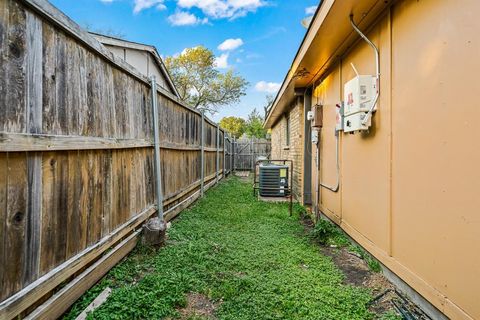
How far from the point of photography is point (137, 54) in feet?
32.4

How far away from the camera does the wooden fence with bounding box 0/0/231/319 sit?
1370 millimetres

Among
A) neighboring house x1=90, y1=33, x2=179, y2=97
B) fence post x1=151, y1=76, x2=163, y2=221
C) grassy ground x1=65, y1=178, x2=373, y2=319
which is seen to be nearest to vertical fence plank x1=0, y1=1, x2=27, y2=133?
grassy ground x1=65, y1=178, x2=373, y2=319

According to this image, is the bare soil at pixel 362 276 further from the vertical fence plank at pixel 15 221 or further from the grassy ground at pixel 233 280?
the vertical fence plank at pixel 15 221

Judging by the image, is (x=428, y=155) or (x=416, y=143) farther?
(x=416, y=143)

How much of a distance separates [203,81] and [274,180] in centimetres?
2078

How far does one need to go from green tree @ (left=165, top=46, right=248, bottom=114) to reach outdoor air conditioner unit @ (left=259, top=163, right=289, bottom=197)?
1882 cm

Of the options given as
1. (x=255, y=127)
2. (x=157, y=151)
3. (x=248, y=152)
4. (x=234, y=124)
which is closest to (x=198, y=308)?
(x=157, y=151)

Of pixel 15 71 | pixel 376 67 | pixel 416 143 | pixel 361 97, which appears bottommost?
pixel 416 143

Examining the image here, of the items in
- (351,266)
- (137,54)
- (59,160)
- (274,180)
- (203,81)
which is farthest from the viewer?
(203,81)

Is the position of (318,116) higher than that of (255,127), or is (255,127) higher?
(255,127)

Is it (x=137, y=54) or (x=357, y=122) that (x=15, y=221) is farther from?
(x=137, y=54)

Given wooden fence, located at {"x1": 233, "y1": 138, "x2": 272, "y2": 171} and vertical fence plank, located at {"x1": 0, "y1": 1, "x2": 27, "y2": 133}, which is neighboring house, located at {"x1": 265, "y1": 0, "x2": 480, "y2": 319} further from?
wooden fence, located at {"x1": 233, "y1": 138, "x2": 272, "y2": 171}

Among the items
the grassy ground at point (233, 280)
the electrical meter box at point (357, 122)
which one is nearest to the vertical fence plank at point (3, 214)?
the grassy ground at point (233, 280)

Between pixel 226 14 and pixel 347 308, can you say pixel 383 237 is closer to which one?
pixel 347 308
